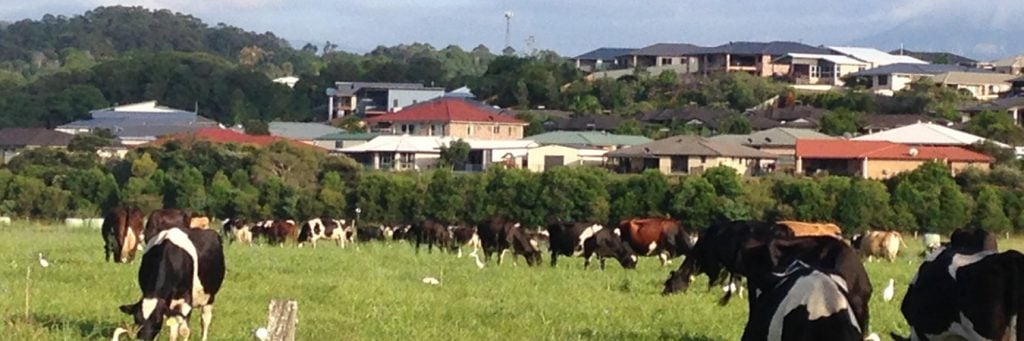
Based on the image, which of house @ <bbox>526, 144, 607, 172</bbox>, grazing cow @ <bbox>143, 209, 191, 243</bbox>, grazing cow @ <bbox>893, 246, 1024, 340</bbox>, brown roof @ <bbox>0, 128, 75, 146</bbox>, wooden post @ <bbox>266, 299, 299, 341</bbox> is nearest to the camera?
wooden post @ <bbox>266, 299, 299, 341</bbox>

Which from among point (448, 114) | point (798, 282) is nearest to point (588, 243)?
point (798, 282)

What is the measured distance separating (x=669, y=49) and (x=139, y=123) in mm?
44894

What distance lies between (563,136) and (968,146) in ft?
68.6

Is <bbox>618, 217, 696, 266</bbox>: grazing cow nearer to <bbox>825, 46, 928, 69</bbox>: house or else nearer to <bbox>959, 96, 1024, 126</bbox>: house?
<bbox>959, 96, 1024, 126</bbox>: house

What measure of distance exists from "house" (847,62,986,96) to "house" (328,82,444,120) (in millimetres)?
28697

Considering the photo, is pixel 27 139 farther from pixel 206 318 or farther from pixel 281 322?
pixel 281 322

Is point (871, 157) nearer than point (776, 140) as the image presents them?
Yes

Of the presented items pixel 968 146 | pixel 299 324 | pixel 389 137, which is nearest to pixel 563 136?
pixel 389 137

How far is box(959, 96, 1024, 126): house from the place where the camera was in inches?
3570

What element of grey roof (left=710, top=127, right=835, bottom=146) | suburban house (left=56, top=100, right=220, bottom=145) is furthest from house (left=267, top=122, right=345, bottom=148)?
grey roof (left=710, top=127, right=835, bottom=146)

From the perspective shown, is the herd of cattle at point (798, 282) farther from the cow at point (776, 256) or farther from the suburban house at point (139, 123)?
the suburban house at point (139, 123)

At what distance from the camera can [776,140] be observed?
76438 millimetres

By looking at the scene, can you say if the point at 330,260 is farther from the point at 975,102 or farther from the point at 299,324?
the point at 975,102

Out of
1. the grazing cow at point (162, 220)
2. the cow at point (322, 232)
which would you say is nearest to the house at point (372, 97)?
the cow at point (322, 232)
